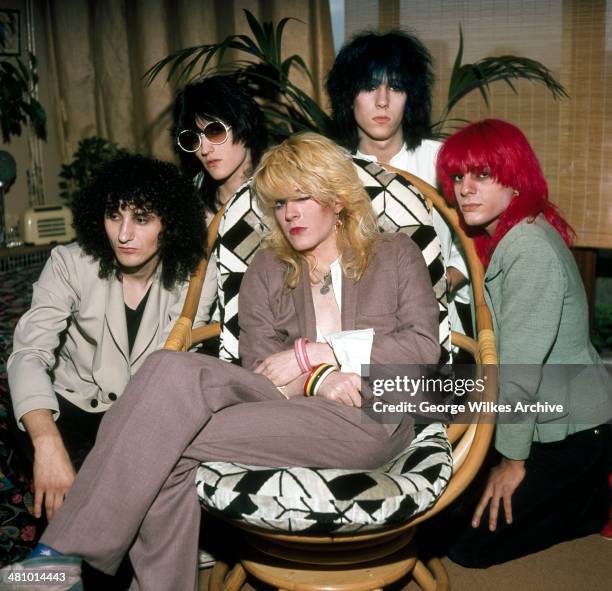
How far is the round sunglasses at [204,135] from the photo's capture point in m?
2.28

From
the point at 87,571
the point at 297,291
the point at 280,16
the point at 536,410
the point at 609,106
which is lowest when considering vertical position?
the point at 87,571

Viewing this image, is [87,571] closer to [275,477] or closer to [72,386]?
[72,386]

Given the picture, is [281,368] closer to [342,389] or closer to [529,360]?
[342,389]

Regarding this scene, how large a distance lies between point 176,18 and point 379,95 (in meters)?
1.82

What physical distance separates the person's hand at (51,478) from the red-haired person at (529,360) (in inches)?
40.4

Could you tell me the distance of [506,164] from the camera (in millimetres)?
1846

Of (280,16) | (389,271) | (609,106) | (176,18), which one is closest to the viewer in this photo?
(389,271)

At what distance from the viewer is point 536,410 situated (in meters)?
1.81

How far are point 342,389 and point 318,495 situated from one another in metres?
0.30

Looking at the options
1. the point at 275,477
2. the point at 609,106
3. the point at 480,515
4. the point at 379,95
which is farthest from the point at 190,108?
the point at 609,106

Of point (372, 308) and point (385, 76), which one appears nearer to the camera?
point (372, 308)

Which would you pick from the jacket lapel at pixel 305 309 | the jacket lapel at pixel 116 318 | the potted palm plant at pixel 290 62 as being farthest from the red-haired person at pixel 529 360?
the jacket lapel at pixel 116 318

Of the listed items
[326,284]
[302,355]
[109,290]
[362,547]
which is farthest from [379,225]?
[362,547]

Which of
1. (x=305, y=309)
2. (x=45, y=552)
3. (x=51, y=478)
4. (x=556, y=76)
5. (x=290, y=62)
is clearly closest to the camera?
(x=45, y=552)
